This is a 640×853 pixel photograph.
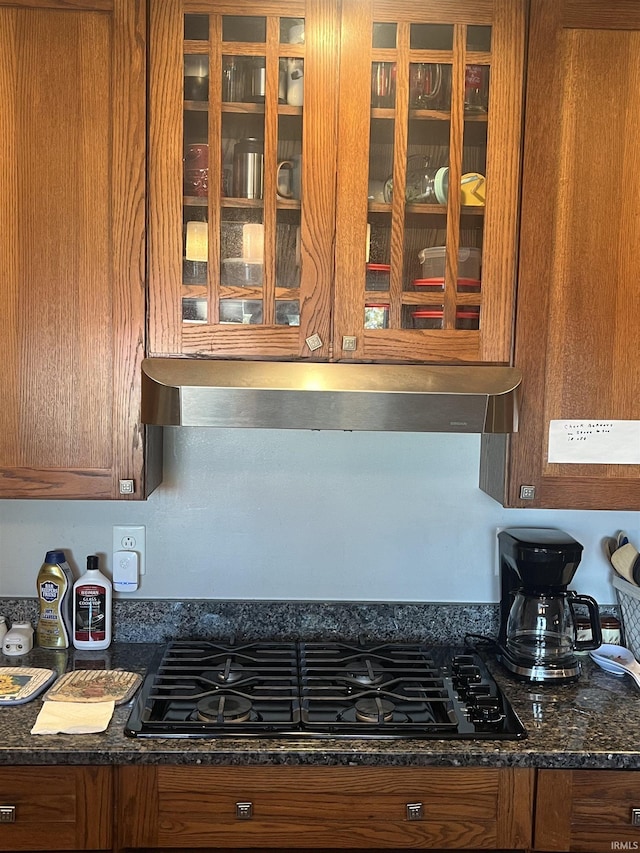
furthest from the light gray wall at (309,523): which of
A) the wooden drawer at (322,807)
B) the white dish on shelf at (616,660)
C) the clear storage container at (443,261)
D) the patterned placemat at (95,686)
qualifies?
the wooden drawer at (322,807)

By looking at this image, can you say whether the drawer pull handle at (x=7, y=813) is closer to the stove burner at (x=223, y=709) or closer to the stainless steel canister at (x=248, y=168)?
the stove burner at (x=223, y=709)

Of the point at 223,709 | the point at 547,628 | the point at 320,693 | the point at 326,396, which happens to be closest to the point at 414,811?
the point at 320,693

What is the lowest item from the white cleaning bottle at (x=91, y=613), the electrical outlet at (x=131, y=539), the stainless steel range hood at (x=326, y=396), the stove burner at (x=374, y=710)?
the stove burner at (x=374, y=710)

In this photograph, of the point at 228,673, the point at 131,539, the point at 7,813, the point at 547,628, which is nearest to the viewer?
the point at 7,813

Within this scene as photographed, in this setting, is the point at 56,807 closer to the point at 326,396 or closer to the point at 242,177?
the point at 326,396

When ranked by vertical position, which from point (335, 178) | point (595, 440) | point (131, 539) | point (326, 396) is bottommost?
point (131, 539)

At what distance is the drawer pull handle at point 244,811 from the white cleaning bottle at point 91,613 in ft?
2.12

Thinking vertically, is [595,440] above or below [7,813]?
above

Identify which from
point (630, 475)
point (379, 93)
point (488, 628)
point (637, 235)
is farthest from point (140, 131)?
point (488, 628)

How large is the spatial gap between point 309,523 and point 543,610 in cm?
65

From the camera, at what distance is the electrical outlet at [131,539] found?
6.62ft

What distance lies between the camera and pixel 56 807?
1473 millimetres

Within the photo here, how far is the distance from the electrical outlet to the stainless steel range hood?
51cm

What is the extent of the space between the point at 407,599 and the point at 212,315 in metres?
0.96
